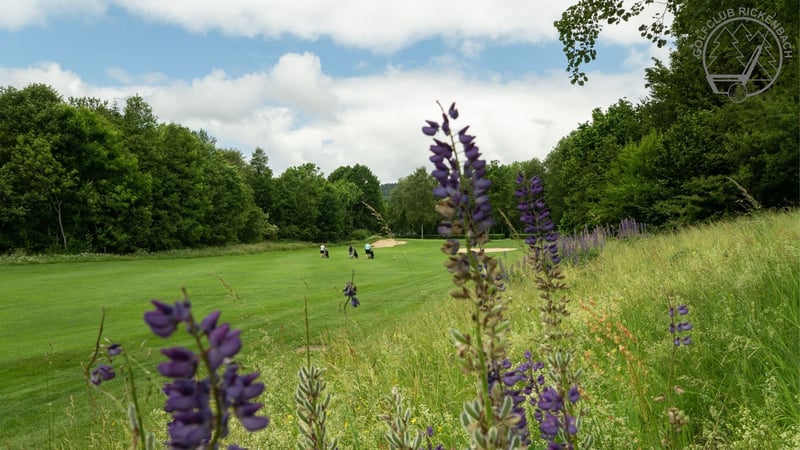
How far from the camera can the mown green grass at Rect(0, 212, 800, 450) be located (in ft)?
9.75

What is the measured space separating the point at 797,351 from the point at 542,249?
2623 mm

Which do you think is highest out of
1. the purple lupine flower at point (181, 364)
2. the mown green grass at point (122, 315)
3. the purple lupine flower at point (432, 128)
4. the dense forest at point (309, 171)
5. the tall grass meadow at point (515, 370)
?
the dense forest at point (309, 171)

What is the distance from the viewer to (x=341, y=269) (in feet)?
92.1

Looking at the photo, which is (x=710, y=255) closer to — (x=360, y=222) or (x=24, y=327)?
(x=24, y=327)

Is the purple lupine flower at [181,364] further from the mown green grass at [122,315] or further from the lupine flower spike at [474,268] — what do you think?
the mown green grass at [122,315]

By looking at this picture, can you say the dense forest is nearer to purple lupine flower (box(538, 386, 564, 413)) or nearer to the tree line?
the tree line

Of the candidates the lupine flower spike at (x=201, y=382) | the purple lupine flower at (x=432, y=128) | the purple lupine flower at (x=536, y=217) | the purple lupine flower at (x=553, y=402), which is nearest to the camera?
the lupine flower spike at (x=201, y=382)

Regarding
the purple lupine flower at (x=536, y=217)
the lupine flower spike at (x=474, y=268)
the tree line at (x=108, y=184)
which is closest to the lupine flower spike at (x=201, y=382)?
the lupine flower spike at (x=474, y=268)

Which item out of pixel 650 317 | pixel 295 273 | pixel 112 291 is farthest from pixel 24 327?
pixel 650 317

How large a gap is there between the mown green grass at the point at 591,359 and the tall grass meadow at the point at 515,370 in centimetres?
3

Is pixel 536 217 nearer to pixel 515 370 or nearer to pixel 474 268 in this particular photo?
pixel 515 370

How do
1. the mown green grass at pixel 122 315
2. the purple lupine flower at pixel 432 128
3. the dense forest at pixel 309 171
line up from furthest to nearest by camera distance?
the dense forest at pixel 309 171
the mown green grass at pixel 122 315
the purple lupine flower at pixel 432 128

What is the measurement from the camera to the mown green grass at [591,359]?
2973 millimetres

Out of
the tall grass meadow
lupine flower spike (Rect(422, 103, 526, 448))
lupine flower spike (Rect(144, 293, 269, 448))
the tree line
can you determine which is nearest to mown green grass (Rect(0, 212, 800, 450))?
the tall grass meadow
